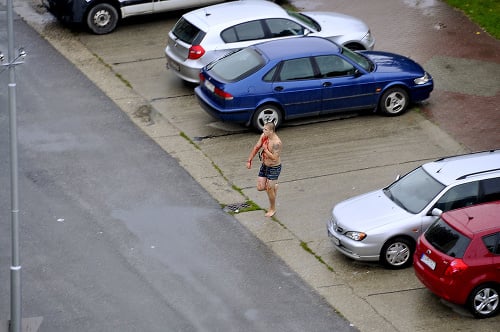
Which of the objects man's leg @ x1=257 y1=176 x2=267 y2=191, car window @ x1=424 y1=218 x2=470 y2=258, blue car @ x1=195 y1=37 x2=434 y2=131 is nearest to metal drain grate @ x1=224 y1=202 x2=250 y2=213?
man's leg @ x1=257 y1=176 x2=267 y2=191

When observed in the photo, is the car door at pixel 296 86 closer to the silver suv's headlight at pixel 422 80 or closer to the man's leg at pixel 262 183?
the silver suv's headlight at pixel 422 80

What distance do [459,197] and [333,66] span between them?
5.43m

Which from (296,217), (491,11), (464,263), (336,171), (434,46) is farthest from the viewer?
(491,11)

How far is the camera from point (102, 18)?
25375mm

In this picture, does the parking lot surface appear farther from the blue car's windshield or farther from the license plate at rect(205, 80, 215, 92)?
the blue car's windshield

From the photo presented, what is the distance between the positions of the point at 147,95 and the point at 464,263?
32.7ft

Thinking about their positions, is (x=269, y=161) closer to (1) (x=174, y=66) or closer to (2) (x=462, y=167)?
(2) (x=462, y=167)

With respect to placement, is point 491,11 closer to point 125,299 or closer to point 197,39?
point 197,39

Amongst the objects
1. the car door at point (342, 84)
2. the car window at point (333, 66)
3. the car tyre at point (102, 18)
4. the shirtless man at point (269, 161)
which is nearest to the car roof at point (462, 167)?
the shirtless man at point (269, 161)

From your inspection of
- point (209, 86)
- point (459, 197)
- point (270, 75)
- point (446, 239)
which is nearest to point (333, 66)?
point (270, 75)

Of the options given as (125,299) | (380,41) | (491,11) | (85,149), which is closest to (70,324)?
(125,299)

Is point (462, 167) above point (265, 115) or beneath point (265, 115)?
above

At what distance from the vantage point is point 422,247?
1501 cm

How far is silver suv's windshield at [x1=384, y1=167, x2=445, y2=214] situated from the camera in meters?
16.1
